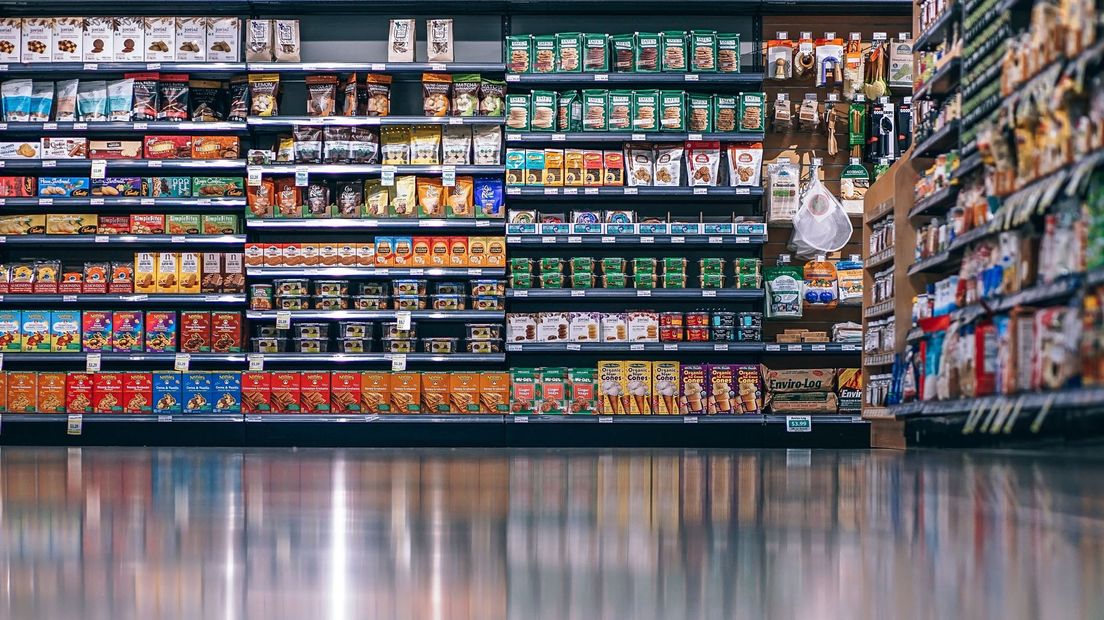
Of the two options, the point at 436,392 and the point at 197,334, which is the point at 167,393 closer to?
the point at 197,334

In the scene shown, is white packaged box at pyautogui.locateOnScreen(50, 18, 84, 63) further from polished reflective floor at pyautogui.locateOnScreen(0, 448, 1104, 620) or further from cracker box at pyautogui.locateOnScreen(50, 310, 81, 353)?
polished reflective floor at pyautogui.locateOnScreen(0, 448, 1104, 620)

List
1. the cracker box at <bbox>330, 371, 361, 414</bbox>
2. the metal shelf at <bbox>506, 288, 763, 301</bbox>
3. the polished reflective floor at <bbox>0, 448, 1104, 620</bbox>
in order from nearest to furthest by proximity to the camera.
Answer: the polished reflective floor at <bbox>0, 448, 1104, 620</bbox> → the metal shelf at <bbox>506, 288, 763, 301</bbox> → the cracker box at <bbox>330, 371, 361, 414</bbox>

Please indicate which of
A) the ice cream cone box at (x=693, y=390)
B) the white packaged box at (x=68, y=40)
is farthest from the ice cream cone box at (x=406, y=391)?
the white packaged box at (x=68, y=40)

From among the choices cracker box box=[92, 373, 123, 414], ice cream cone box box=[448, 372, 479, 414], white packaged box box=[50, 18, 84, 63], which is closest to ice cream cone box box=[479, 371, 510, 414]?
ice cream cone box box=[448, 372, 479, 414]

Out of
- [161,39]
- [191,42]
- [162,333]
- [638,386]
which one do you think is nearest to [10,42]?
[161,39]

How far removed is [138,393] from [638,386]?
3188mm

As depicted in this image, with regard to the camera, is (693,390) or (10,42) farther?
(10,42)

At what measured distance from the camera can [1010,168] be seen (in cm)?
316

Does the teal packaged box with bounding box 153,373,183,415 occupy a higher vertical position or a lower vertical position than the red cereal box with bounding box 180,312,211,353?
lower

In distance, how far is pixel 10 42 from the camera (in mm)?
7922

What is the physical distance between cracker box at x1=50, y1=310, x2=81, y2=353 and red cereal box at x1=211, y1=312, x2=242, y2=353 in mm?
894

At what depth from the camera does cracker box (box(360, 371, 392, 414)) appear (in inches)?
306

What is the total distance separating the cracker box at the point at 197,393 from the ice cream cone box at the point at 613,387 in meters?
2.47

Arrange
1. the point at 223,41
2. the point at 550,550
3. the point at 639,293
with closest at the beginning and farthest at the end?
1. the point at 550,550
2. the point at 639,293
3. the point at 223,41
